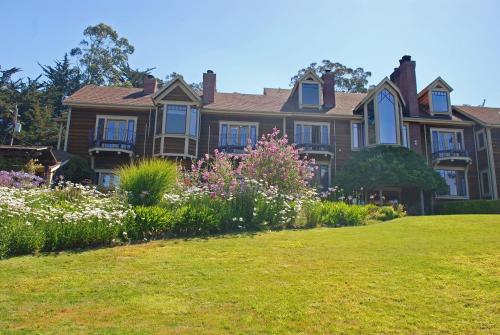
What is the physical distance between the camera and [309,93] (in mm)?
27453

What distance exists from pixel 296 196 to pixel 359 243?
4.76m

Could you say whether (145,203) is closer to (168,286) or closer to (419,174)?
(168,286)

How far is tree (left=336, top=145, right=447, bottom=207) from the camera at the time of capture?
22750 millimetres

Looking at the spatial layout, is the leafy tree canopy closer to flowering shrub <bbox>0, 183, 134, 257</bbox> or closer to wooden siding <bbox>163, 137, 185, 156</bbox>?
wooden siding <bbox>163, 137, 185, 156</bbox>

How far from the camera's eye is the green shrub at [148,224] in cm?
1005

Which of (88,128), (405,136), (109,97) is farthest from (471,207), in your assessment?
(109,97)

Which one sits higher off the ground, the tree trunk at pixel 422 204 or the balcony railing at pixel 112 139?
the balcony railing at pixel 112 139

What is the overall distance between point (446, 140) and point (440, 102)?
2741mm

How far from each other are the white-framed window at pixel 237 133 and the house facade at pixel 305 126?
61mm

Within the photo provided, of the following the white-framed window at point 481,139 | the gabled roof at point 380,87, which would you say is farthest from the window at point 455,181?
the gabled roof at point 380,87

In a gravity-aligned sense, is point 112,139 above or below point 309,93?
below

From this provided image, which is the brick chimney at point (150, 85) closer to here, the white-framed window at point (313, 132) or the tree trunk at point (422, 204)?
the white-framed window at point (313, 132)

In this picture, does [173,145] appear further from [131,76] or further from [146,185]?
[131,76]

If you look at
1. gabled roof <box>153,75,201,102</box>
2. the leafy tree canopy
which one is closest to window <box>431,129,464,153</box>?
the leafy tree canopy
